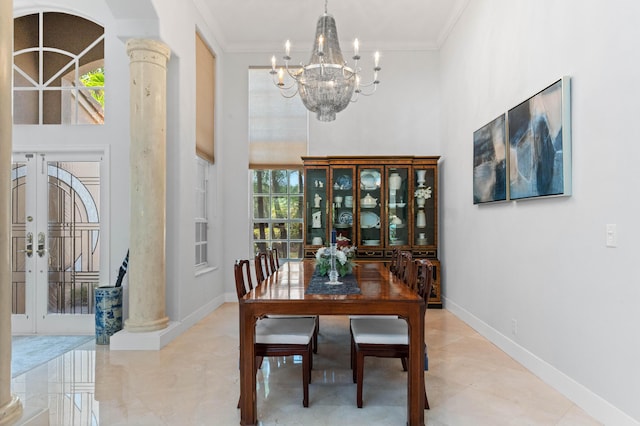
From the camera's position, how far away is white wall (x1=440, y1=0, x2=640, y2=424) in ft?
7.36

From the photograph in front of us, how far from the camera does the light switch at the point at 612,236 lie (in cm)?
232

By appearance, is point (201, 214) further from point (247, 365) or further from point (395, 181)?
point (247, 365)

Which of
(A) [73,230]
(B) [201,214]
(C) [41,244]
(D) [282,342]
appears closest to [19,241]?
(C) [41,244]

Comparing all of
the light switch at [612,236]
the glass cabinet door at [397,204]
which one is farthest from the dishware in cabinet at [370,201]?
the light switch at [612,236]

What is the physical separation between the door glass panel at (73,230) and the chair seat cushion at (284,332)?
270cm

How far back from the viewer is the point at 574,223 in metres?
2.71

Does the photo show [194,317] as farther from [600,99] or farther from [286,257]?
[600,99]

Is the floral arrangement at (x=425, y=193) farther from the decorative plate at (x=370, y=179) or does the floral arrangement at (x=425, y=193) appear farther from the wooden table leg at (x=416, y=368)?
the wooden table leg at (x=416, y=368)

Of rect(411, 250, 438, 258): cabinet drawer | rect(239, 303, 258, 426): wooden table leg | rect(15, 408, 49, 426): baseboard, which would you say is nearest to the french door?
rect(15, 408, 49, 426): baseboard

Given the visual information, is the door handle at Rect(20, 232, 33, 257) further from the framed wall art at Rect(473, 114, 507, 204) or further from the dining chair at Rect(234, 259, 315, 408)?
the framed wall art at Rect(473, 114, 507, 204)

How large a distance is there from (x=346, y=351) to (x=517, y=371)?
1.43 meters

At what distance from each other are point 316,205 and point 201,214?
1.60m

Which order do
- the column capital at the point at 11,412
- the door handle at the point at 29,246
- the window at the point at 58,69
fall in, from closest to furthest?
the column capital at the point at 11,412 < the door handle at the point at 29,246 < the window at the point at 58,69

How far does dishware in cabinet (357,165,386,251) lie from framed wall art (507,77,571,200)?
232cm
